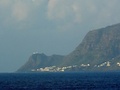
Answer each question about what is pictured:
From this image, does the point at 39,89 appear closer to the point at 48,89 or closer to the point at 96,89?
the point at 48,89

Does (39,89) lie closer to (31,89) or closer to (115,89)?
(31,89)

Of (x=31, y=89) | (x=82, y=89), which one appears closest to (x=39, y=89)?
(x=31, y=89)

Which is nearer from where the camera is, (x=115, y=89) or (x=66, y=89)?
(x=115, y=89)

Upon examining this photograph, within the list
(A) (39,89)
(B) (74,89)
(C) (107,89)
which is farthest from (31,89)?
(C) (107,89)

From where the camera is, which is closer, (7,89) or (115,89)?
(115,89)

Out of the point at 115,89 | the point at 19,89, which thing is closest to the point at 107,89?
the point at 115,89

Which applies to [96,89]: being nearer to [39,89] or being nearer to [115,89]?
[115,89]
